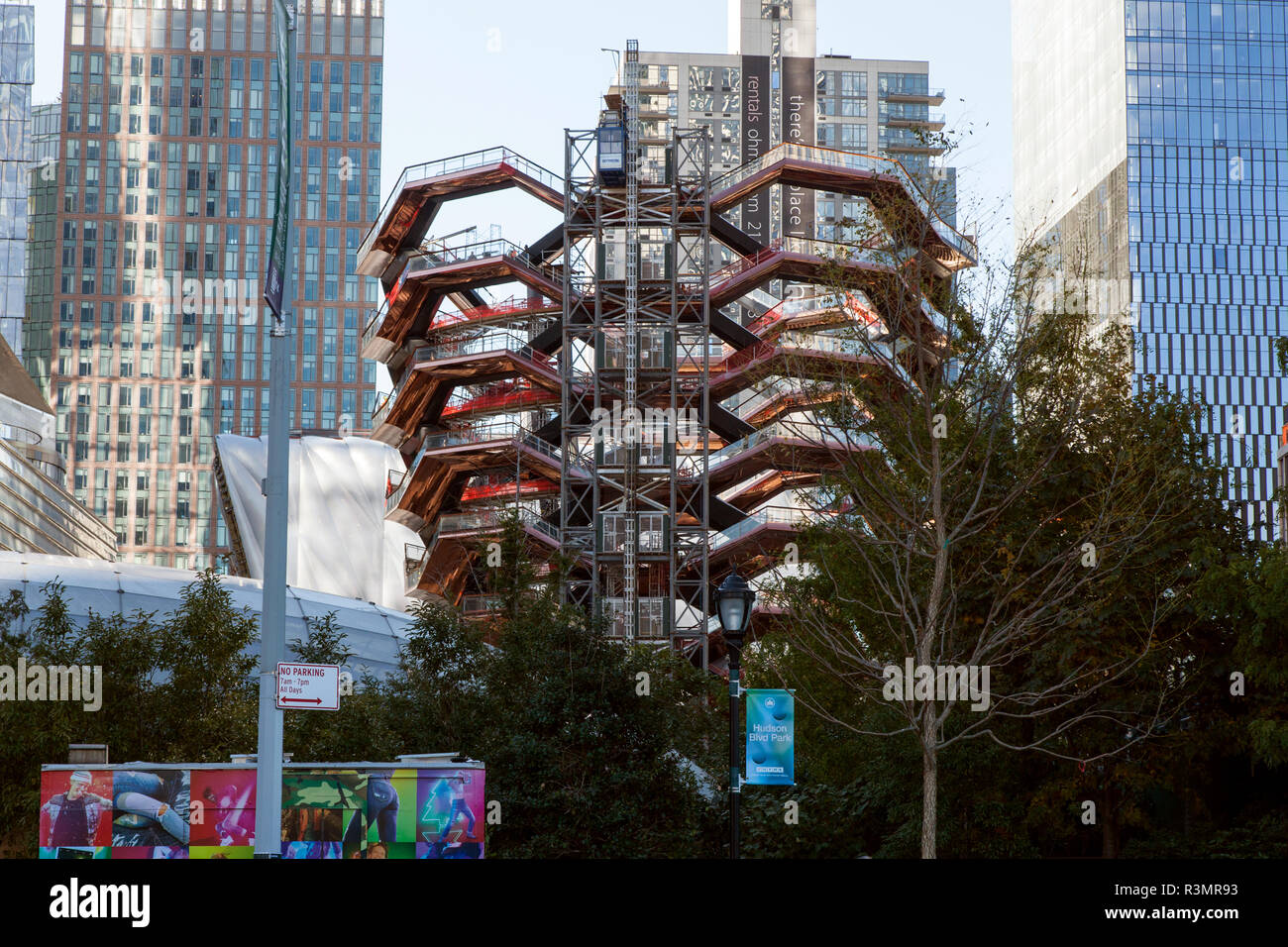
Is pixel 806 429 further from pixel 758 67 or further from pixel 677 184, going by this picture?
pixel 758 67

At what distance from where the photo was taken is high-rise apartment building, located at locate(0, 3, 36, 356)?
13562 cm

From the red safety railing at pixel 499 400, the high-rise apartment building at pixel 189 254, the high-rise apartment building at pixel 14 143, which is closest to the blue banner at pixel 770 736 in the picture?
the red safety railing at pixel 499 400

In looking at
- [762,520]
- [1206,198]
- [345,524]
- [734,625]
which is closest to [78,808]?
[734,625]

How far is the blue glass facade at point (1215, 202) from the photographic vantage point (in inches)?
5433

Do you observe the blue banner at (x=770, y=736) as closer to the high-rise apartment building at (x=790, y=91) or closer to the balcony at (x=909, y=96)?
the high-rise apartment building at (x=790, y=91)

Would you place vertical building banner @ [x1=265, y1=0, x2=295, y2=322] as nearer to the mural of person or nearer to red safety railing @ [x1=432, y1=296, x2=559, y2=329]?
the mural of person

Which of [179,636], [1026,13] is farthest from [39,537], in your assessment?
[1026,13]

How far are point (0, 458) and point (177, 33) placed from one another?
11352 centimetres

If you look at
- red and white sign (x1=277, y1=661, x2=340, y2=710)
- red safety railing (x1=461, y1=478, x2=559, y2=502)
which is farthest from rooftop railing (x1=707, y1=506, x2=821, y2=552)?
red and white sign (x1=277, y1=661, x2=340, y2=710)

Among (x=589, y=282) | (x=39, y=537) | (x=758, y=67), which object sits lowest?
(x=39, y=537)

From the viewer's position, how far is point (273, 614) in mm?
13852

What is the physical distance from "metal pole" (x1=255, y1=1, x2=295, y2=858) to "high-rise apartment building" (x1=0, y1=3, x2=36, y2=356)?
13239 cm

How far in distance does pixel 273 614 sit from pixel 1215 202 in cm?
13940
